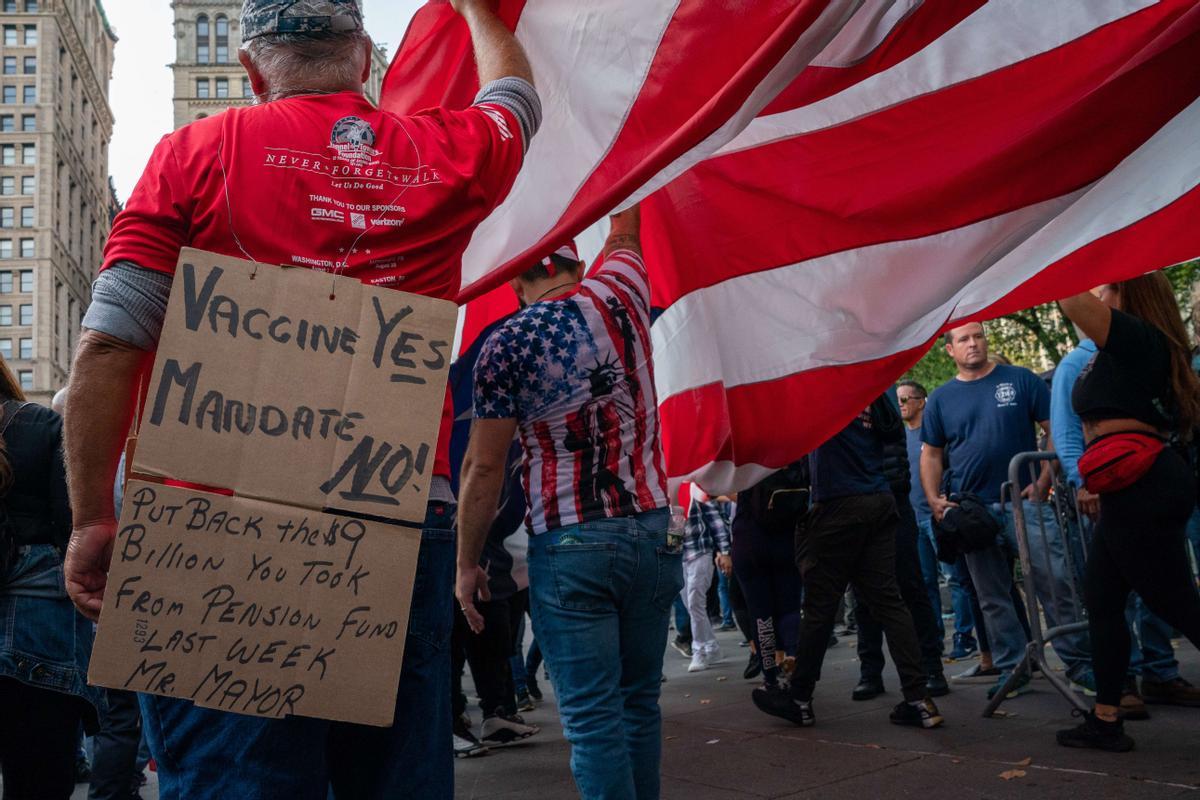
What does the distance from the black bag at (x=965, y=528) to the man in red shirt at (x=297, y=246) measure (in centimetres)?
492

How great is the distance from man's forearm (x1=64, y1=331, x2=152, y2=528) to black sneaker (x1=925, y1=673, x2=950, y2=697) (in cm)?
559

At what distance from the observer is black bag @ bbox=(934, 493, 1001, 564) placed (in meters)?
6.48

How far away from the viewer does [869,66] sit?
11.6 feet

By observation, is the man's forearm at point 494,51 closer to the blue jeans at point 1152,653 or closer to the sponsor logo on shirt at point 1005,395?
the blue jeans at point 1152,653

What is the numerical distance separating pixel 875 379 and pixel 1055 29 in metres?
1.32

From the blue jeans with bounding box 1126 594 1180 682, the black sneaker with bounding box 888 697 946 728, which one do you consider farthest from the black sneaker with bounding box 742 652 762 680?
the blue jeans with bounding box 1126 594 1180 682

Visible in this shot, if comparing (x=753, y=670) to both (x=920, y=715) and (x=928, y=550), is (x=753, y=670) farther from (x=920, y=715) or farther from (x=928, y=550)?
(x=920, y=715)

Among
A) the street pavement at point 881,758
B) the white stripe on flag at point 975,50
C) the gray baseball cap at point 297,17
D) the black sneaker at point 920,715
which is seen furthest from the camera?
the black sneaker at point 920,715

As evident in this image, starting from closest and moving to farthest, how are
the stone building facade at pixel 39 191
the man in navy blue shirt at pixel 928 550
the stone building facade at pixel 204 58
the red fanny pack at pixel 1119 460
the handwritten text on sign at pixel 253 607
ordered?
the handwritten text on sign at pixel 253 607 → the red fanny pack at pixel 1119 460 → the man in navy blue shirt at pixel 928 550 → the stone building facade at pixel 39 191 → the stone building facade at pixel 204 58

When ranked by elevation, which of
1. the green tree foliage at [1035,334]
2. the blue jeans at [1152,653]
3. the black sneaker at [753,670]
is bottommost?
the black sneaker at [753,670]

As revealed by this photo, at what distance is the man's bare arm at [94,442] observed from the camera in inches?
77.1

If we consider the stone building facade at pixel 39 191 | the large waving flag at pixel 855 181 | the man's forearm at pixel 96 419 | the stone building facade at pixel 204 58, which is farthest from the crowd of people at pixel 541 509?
the stone building facade at pixel 204 58

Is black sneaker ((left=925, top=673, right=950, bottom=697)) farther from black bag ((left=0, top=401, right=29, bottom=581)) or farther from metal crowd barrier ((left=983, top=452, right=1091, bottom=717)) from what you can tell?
black bag ((left=0, top=401, right=29, bottom=581))

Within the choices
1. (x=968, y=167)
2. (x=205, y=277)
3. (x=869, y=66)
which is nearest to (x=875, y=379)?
(x=968, y=167)
